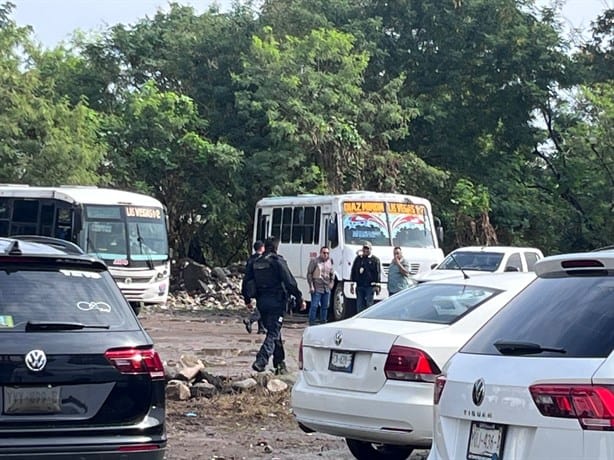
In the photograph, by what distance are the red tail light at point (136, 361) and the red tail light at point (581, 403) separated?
107 inches

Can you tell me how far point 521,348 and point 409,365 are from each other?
10.6ft

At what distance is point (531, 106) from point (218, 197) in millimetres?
11606

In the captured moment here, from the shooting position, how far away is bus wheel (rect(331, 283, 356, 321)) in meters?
26.6

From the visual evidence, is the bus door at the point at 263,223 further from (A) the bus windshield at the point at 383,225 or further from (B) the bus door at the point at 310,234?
(A) the bus windshield at the point at 383,225

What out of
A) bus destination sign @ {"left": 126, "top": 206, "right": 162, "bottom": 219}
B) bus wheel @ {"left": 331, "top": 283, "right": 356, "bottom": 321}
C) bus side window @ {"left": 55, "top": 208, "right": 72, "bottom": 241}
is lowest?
bus wheel @ {"left": 331, "top": 283, "right": 356, "bottom": 321}

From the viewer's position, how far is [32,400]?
253 inches

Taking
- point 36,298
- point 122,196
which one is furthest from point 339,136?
point 36,298

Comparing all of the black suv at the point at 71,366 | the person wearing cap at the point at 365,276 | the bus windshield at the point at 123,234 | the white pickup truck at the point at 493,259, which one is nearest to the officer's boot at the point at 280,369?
the black suv at the point at 71,366

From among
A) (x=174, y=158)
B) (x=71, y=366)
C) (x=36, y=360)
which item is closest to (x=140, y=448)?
(x=71, y=366)

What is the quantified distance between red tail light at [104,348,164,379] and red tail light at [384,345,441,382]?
6.90 feet

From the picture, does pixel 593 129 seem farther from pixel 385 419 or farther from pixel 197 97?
pixel 385 419

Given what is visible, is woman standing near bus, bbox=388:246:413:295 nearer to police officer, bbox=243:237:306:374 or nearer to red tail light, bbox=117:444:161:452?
police officer, bbox=243:237:306:374

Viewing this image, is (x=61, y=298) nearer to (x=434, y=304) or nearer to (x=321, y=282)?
(x=434, y=304)

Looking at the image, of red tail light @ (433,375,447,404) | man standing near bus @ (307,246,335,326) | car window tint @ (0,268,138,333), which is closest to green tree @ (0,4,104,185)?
man standing near bus @ (307,246,335,326)
